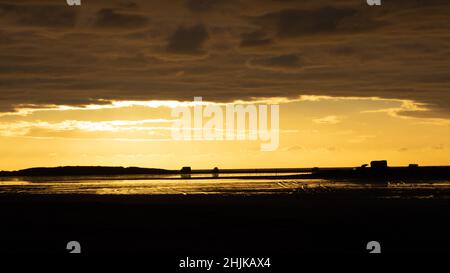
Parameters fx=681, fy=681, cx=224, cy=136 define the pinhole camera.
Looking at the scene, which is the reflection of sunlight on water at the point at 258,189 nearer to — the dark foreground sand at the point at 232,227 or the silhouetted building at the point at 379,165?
the dark foreground sand at the point at 232,227

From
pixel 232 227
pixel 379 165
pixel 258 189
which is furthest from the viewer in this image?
pixel 379 165

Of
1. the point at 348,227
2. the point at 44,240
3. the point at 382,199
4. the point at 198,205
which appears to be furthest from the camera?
the point at 382,199

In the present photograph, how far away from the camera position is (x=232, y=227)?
31.7 m

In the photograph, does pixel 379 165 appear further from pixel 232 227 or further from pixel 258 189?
pixel 232 227

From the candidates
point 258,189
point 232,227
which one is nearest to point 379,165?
point 258,189

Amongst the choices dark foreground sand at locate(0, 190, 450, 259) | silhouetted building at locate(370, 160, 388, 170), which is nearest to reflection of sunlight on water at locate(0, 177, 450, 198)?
dark foreground sand at locate(0, 190, 450, 259)

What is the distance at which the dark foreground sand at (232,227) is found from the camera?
2572 centimetres

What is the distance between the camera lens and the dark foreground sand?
25719mm

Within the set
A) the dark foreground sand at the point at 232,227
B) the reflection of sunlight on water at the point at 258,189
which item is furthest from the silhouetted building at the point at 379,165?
the dark foreground sand at the point at 232,227
